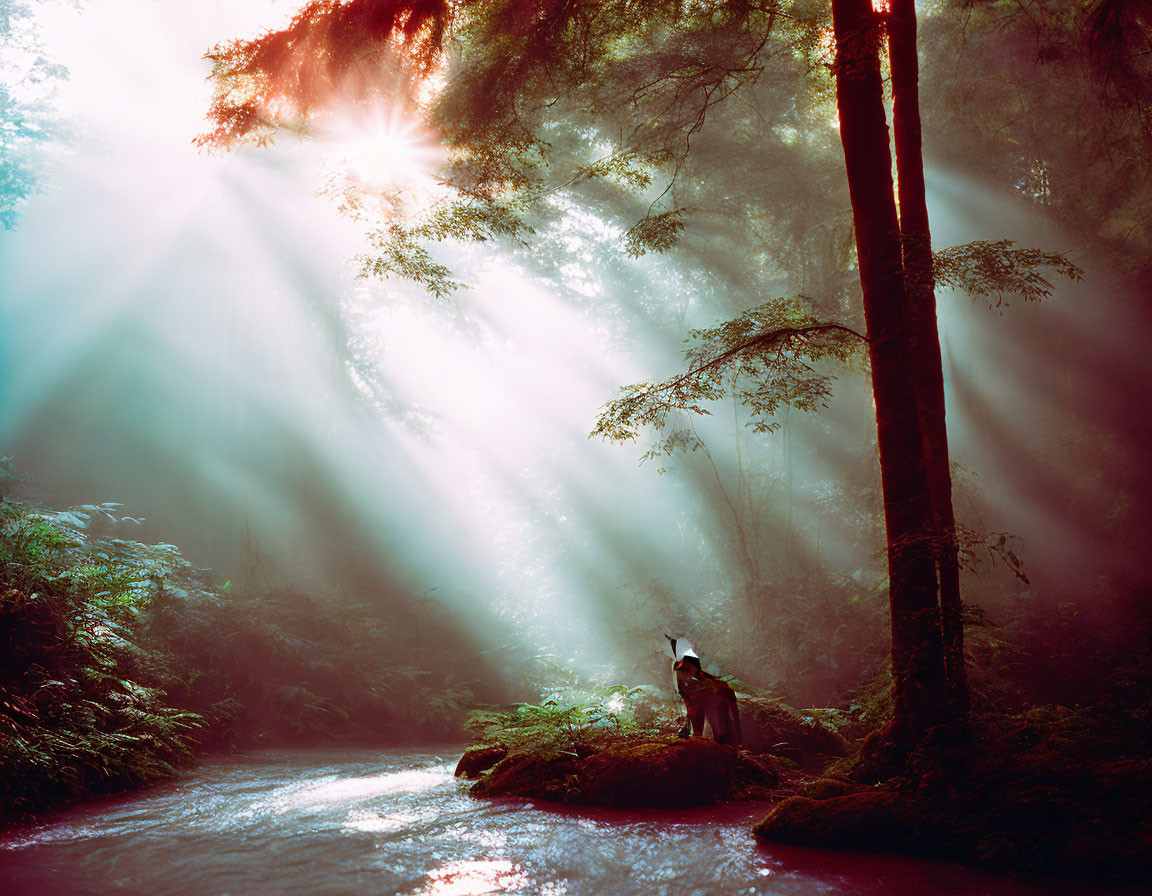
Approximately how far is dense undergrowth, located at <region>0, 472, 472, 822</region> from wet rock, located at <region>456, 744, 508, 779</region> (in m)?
2.79

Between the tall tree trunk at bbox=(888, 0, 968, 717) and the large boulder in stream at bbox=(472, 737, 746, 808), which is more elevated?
the tall tree trunk at bbox=(888, 0, 968, 717)

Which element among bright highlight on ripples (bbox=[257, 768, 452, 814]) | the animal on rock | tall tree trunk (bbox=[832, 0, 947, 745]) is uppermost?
tall tree trunk (bbox=[832, 0, 947, 745])

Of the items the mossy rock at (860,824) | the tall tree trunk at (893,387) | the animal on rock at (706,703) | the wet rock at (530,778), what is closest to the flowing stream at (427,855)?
the mossy rock at (860,824)

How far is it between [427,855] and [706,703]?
9.49 ft

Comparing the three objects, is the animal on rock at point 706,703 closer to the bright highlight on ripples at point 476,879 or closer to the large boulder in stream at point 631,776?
the large boulder in stream at point 631,776

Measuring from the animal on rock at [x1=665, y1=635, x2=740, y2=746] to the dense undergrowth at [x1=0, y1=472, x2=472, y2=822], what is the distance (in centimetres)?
484

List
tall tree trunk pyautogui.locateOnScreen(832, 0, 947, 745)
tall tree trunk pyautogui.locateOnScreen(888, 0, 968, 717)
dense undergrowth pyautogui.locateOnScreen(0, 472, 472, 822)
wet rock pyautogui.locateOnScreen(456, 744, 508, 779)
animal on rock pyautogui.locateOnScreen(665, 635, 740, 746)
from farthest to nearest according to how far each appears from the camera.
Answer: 1. wet rock pyautogui.locateOnScreen(456, 744, 508, 779)
2. animal on rock pyautogui.locateOnScreen(665, 635, 740, 746)
3. dense undergrowth pyautogui.locateOnScreen(0, 472, 472, 822)
4. tall tree trunk pyautogui.locateOnScreen(888, 0, 968, 717)
5. tall tree trunk pyautogui.locateOnScreen(832, 0, 947, 745)

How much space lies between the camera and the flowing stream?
10.7 feet

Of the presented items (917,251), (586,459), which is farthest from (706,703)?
(586,459)

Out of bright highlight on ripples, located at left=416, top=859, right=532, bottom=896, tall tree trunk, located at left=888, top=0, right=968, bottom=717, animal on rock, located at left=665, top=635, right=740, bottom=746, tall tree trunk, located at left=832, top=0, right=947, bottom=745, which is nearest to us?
bright highlight on ripples, located at left=416, top=859, right=532, bottom=896

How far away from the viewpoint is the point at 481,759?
21.2ft

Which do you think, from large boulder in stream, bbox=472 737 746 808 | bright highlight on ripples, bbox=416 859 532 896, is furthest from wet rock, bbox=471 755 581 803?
bright highlight on ripples, bbox=416 859 532 896

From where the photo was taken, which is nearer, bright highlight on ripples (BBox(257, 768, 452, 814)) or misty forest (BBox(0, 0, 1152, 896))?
misty forest (BBox(0, 0, 1152, 896))

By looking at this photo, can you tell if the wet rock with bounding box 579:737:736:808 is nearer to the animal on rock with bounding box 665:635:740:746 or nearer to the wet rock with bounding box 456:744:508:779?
the animal on rock with bounding box 665:635:740:746
